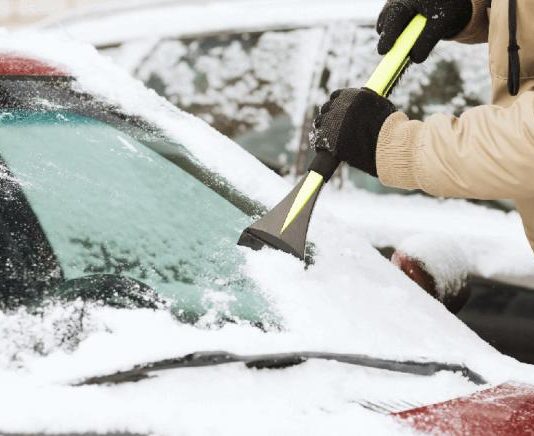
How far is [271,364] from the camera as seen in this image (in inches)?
48.5

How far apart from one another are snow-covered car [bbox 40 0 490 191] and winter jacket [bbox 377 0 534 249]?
110cm

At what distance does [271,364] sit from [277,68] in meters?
1.83

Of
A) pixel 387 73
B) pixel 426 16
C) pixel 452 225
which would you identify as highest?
pixel 426 16

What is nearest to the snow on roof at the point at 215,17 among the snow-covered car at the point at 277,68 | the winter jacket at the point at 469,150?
the snow-covered car at the point at 277,68

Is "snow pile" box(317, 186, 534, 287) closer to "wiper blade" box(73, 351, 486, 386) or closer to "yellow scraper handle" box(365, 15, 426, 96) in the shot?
"yellow scraper handle" box(365, 15, 426, 96)

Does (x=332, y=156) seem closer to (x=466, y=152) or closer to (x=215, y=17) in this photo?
(x=466, y=152)

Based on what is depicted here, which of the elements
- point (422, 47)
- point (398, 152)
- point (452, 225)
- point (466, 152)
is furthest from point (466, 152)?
point (452, 225)

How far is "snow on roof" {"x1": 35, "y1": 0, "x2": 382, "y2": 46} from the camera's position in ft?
9.57

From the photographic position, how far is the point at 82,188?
4.97ft

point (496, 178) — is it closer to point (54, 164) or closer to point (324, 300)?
point (324, 300)

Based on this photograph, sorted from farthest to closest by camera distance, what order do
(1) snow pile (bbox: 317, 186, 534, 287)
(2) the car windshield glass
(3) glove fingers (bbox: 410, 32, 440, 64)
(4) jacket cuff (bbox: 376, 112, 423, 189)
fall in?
(1) snow pile (bbox: 317, 186, 534, 287), (3) glove fingers (bbox: 410, 32, 440, 64), (4) jacket cuff (bbox: 376, 112, 423, 189), (2) the car windshield glass

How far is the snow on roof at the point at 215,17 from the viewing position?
115 inches

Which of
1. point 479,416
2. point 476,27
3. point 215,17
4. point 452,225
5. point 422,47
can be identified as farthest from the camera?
point 215,17

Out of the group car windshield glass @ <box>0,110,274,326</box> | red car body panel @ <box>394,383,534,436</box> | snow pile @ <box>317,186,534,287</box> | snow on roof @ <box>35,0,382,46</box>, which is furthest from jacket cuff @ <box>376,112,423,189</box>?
snow on roof @ <box>35,0,382,46</box>
